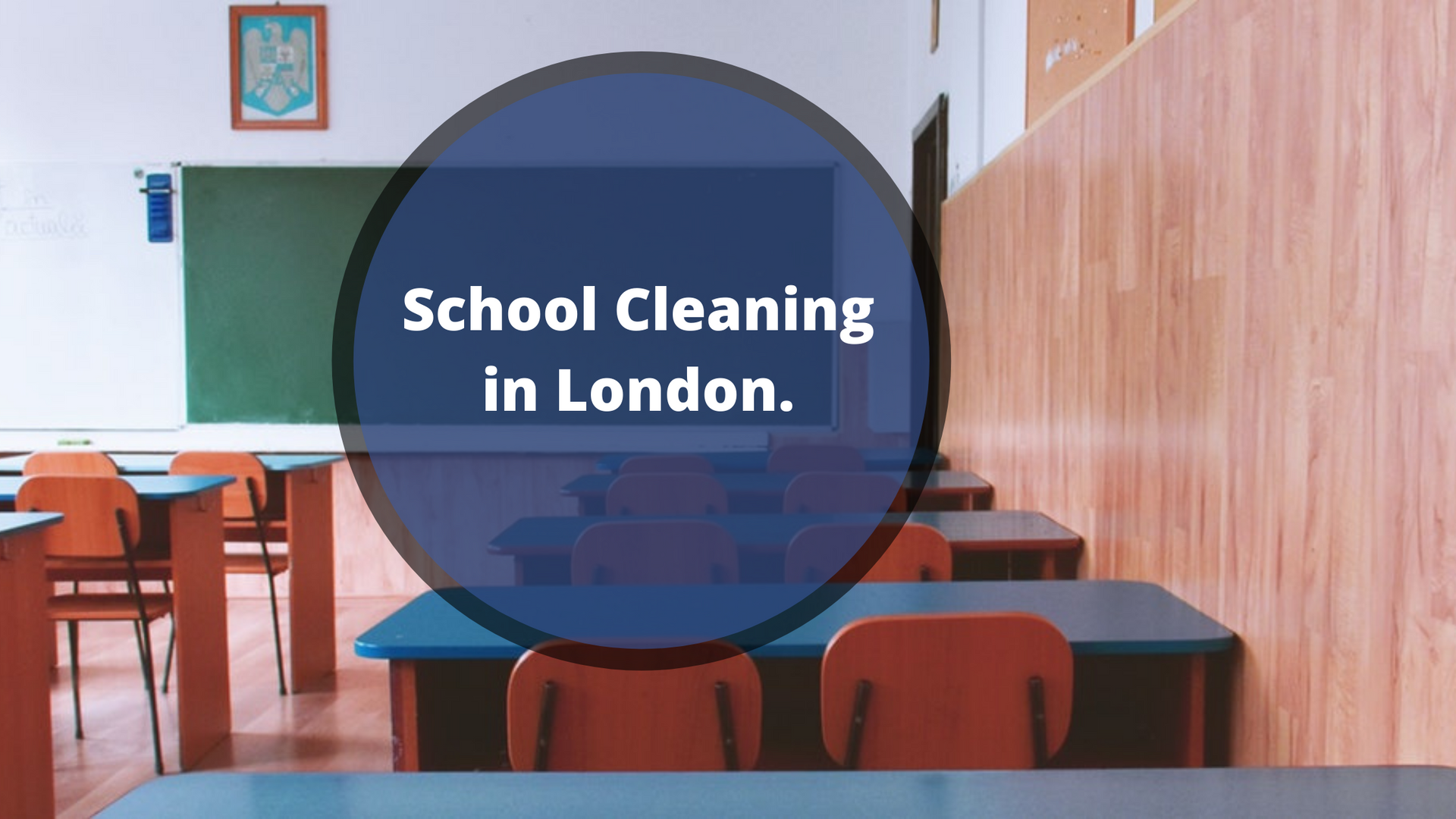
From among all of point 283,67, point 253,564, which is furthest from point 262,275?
point 253,564

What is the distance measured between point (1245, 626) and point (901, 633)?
0.67 meters

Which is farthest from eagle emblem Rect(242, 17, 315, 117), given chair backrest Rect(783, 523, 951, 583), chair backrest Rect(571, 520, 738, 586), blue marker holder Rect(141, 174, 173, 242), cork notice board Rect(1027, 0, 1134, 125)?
chair backrest Rect(783, 523, 951, 583)

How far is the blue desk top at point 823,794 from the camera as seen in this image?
1.06 meters

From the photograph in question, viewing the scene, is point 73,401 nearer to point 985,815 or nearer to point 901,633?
point 901,633

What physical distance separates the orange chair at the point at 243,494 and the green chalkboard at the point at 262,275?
129 cm

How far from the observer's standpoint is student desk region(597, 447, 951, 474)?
4613 millimetres

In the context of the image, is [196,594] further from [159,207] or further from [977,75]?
[977,75]

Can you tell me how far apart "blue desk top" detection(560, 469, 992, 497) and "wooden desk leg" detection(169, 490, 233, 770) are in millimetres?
1141

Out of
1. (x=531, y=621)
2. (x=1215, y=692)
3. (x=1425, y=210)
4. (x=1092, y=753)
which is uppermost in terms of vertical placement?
(x=1425, y=210)

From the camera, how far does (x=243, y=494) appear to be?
13.9ft

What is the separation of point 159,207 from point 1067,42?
4.48 meters

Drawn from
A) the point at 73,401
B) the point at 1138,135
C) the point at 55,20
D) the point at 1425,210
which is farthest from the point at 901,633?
the point at 55,20

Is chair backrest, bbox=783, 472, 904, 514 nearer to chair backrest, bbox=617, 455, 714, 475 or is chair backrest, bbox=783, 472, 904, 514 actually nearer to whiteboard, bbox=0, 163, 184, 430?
chair backrest, bbox=617, 455, 714, 475

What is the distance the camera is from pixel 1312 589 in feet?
5.32
